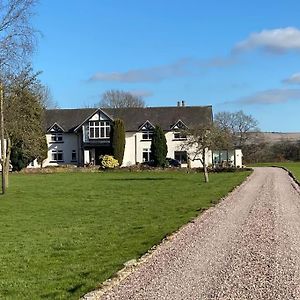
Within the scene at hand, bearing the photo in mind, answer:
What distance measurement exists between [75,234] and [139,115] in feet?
212

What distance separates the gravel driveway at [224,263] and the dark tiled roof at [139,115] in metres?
59.8

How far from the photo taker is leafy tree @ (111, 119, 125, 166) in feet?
238

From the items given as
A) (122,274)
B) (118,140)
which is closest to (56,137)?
(118,140)

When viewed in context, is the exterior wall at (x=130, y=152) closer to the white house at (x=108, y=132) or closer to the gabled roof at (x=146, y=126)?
the white house at (x=108, y=132)

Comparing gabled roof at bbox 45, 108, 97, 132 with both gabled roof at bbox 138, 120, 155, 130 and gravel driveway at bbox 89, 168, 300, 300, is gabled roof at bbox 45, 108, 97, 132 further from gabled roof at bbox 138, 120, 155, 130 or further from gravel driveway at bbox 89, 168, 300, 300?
gravel driveway at bbox 89, 168, 300, 300

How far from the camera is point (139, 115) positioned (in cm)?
8038

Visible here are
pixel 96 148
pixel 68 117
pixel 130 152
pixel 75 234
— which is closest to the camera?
pixel 75 234

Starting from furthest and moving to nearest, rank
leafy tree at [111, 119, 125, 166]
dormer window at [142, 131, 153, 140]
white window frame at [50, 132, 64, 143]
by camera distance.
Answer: white window frame at [50, 132, 64, 143], dormer window at [142, 131, 153, 140], leafy tree at [111, 119, 125, 166]

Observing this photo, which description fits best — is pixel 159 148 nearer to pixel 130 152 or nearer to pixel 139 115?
pixel 130 152

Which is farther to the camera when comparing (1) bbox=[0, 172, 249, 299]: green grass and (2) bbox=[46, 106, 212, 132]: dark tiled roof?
(2) bbox=[46, 106, 212, 132]: dark tiled roof

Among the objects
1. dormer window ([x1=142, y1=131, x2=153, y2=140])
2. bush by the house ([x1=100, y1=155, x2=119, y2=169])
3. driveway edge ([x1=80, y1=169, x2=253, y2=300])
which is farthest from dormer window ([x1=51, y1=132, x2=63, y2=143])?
driveway edge ([x1=80, y1=169, x2=253, y2=300])

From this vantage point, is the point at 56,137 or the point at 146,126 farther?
the point at 56,137

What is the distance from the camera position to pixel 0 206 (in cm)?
2516

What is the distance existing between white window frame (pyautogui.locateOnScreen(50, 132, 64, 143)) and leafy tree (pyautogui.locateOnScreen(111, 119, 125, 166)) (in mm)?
9411
